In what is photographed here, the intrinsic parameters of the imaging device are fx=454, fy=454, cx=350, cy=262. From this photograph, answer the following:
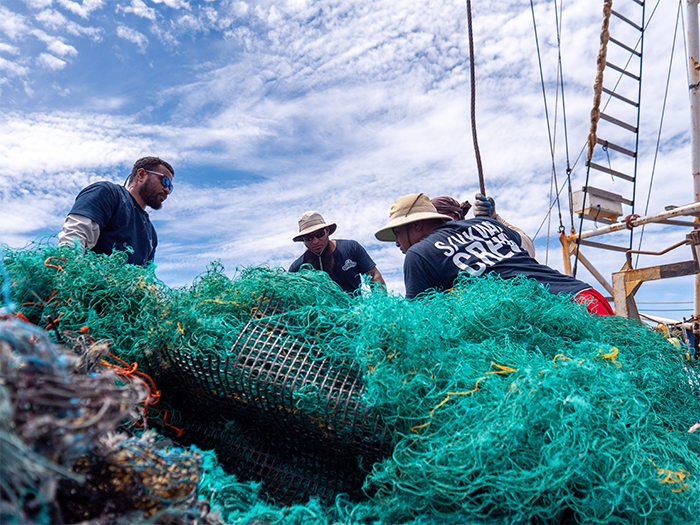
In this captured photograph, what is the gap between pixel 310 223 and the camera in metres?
5.05

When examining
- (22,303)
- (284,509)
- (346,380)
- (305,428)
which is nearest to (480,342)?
(346,380)

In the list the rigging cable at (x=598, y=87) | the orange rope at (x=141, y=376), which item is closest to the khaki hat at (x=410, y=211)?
the orange rope at (x=141, y=376)

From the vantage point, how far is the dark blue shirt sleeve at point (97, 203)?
9.50 ft

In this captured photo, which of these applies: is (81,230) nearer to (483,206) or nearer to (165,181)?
(165,181)

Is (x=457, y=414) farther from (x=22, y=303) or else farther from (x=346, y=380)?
(x=22, y=303)

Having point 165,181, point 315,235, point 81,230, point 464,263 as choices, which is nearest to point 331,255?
point 315,235

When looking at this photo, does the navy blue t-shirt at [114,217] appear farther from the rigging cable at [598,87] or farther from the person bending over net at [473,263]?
the rigging cable at [598,87]

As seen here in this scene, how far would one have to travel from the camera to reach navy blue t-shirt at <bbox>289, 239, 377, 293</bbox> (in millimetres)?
5168

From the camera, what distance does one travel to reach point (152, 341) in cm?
187

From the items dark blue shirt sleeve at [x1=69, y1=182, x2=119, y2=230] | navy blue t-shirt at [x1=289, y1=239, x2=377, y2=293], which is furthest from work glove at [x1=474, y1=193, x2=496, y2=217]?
dark blue shirt sleeve at [x1=69, y1=182, x2=119, y2=230]

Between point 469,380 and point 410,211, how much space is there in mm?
2162

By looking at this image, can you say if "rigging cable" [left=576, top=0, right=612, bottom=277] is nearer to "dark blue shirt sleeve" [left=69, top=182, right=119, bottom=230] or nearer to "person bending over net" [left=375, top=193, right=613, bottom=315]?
"person bending over net" [left=375, top=193, right=613, bottom=315]

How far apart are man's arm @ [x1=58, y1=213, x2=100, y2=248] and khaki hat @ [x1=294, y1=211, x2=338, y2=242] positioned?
221 centimetres

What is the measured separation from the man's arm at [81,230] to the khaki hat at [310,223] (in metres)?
2.21
